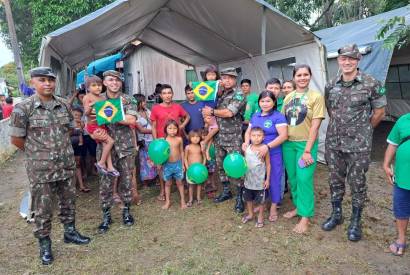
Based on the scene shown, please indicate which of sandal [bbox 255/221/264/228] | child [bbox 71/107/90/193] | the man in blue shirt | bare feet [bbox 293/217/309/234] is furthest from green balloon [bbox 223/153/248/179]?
child [bbox 71/107/90/193]

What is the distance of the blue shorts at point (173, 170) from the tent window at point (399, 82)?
7467 mm

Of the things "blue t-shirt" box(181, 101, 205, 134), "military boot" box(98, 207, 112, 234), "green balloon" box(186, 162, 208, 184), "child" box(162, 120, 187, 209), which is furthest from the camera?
"blue t-shirt" box(181, 101, 205, 134)

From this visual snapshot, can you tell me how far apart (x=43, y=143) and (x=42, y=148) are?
0.16 feet

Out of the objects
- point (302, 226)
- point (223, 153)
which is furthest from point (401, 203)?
point (223, 153)

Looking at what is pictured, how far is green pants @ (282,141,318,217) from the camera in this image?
11.8 feet

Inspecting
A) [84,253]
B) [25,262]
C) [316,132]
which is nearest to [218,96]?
Answer: [316,132]

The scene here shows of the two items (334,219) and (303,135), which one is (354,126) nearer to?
(303,135)

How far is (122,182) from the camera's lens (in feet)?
13.1

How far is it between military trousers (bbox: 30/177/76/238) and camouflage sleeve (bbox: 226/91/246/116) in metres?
2.02

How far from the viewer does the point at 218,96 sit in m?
4.41

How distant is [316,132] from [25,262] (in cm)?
330

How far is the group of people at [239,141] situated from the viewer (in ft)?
10.5

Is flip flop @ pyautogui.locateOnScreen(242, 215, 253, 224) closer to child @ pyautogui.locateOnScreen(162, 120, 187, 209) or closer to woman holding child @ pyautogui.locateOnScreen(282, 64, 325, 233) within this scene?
woman holding child @ pyautogui.locateOnScreen(282, 64, 325, 233)

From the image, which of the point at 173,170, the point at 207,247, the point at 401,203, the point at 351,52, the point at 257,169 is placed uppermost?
the point at 351,52
